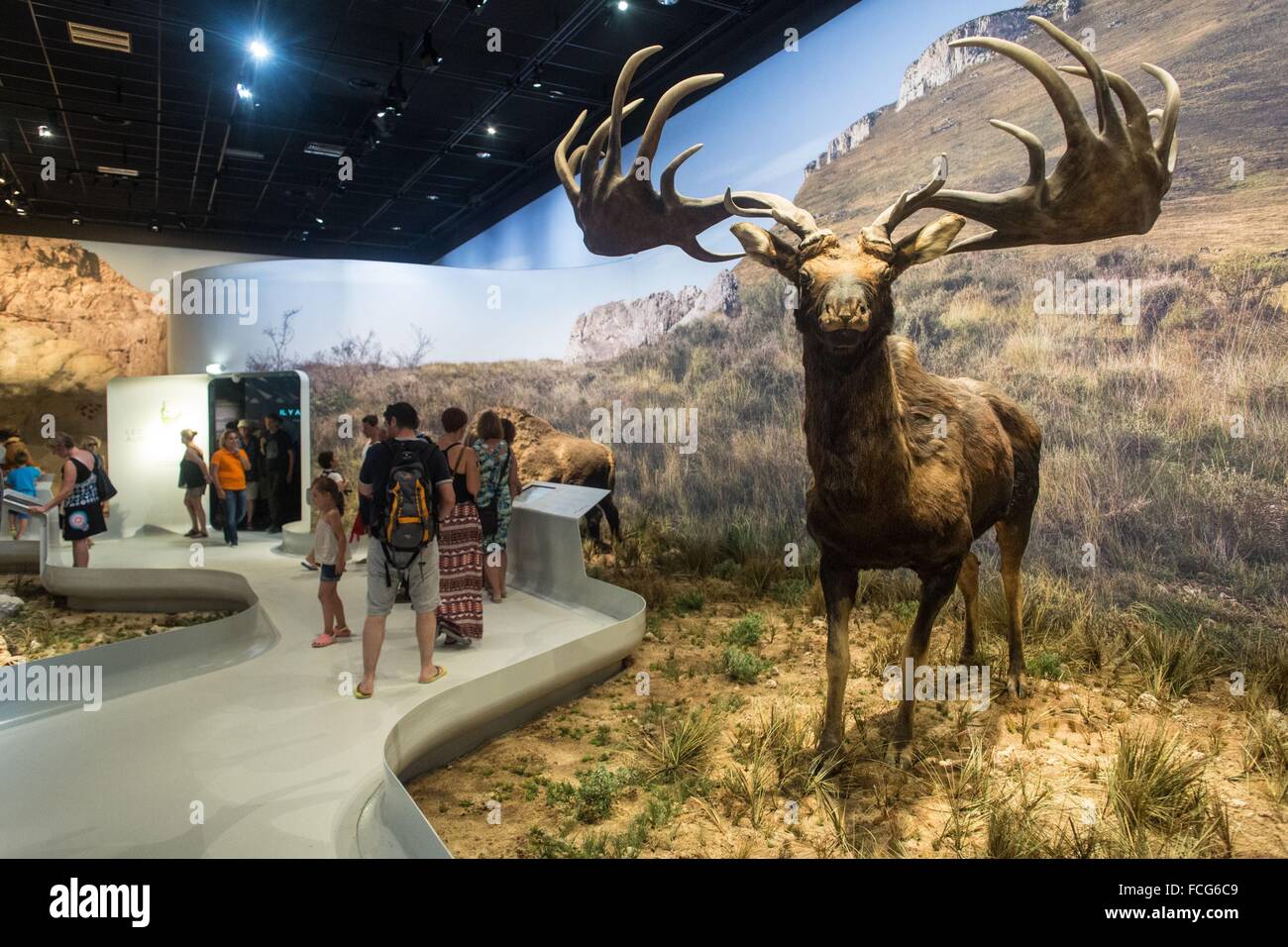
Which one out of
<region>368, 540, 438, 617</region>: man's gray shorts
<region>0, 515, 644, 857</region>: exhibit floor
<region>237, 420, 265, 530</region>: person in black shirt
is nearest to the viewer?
<region>0, 515, 644, 857</region>: exhibit floor

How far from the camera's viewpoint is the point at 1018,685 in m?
4.15

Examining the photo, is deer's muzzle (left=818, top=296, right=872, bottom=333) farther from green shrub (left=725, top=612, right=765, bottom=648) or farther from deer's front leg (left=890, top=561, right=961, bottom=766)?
green shrub (left=725, top=612, right=765, bottom=648)

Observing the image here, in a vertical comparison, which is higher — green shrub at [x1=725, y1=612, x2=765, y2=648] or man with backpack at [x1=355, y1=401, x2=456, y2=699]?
man with backpack at [x1=355, y1=401, x2=456, y2=699]

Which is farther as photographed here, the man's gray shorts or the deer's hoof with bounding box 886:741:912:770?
the man's gray shorts

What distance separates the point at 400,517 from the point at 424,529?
0.45 ft

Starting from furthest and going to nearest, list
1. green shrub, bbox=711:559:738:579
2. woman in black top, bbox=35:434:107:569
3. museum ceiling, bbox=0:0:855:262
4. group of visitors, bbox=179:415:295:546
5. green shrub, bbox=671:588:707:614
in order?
group of visitors, bbox=179:415:295:546 → museum ceiling, bbox=0:0:855:262 → green shrub, bbox=711:559:738:579 → woman in black top, bbox=35:434:107:569 → green shrub, bbox=671:588:707:614

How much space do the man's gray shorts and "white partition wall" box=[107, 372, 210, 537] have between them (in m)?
7.01

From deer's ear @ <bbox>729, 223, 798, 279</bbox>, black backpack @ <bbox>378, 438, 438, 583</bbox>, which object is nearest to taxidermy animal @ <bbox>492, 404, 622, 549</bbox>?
black backpack @ <bbox>378, 438, 438, 583</bbox>

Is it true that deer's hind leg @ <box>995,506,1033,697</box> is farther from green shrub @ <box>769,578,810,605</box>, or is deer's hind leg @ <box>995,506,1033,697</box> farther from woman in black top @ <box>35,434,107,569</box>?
woman in black top @ <box>35,434,107,569</box>

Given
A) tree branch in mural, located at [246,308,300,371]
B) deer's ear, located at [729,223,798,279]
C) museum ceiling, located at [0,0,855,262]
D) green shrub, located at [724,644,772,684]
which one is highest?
museum ceiling, located at [0,0,855,262]

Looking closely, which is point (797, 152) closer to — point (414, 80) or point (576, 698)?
point (414, 80)

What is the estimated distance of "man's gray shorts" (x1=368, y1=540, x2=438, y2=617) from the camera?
3.97m

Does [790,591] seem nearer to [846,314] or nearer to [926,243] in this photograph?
[926,243]

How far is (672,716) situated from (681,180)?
20.5ft
